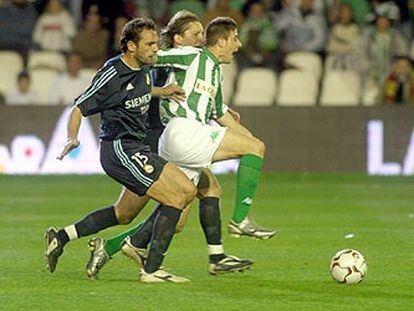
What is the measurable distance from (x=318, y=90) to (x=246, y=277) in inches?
424

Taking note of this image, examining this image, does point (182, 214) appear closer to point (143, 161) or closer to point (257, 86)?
point (143, 161)

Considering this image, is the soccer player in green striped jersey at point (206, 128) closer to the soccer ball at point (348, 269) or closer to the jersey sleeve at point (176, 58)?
the jersey sleeve at point (176, 58)

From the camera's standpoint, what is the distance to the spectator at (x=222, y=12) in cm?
1931

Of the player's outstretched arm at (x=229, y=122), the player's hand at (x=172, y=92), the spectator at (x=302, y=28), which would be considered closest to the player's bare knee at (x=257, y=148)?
the player's outstretched arm at (x=229, y=122)

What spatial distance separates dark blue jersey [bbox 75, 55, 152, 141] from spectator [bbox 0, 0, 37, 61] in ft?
37.4

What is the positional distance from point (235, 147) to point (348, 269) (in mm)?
1170

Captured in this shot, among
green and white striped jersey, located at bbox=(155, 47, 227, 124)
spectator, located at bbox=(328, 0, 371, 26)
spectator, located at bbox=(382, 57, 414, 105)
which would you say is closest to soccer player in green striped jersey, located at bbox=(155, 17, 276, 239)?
green and white striped jersey, located at bbox=(155, 47, 227, 124)

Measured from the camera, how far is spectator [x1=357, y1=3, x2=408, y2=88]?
19188mm

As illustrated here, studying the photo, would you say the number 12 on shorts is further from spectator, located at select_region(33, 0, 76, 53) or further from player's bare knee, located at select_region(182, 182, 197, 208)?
spectator, located at select_region(33, 0, 76, 53)

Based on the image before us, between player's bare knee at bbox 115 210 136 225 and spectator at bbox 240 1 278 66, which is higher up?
spectator at bbox 240 1 278 66

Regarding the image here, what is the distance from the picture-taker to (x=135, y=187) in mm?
8414

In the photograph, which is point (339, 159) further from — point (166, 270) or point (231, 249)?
point (166, 270)

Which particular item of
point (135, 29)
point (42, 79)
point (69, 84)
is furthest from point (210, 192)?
point (42, 79)

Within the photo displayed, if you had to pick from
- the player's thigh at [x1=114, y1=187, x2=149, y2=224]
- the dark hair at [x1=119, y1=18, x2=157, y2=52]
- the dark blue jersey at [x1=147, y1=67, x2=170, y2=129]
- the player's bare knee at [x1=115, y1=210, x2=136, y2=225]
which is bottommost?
the player's bare knee at [x1=115, y1=210, x2=136, y2=225]
